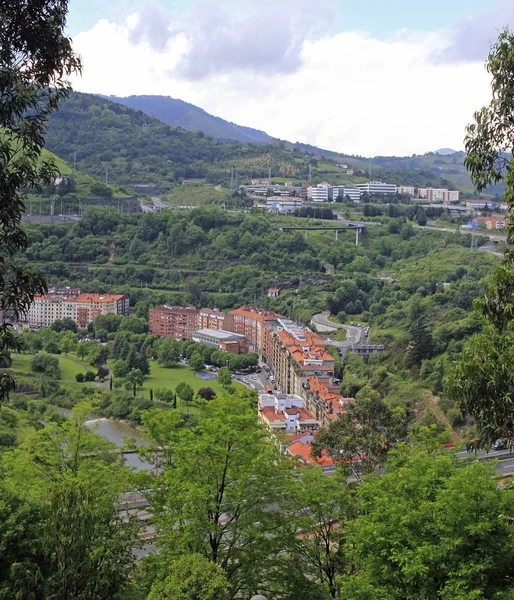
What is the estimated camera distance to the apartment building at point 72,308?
3794cm

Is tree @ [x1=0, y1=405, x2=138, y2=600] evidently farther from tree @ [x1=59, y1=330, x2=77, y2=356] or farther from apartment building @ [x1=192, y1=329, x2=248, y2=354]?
apartment building @ [x1=192, y1=329, x2=248, y2=354]

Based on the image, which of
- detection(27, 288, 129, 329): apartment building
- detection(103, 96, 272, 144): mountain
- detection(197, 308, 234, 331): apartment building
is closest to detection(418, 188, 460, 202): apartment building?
detection(197, 308, 234, 331): apartment building

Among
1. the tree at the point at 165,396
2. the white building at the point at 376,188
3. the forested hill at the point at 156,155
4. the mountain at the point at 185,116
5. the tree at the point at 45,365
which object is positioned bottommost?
the tree at the point at 165,396

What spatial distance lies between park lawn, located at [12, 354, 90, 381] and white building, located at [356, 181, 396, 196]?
42.6m

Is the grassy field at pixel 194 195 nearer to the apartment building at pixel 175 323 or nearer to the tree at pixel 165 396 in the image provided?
the apartment building at pixel 175 323

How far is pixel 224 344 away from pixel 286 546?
1031 inches

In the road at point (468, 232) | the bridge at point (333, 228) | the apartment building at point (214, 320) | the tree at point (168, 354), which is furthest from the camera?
the bridge at point (333, 228)

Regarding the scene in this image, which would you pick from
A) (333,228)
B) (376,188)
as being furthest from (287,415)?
(376,188)

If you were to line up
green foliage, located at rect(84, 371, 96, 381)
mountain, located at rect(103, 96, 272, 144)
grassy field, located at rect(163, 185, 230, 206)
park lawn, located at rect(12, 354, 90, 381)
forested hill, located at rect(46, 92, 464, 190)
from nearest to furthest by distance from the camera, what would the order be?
1. green foliage, located at rect(84, 371, 96, 381)
2. park lawn, located at rect(12, 354, 90, 381)
3. grassy field, located at rect(163, 185, 230, 206)
4. forested hill, located at rect(46, 92, 464, 190)
5. mountain, located at rect(103, 96, 272, 144)

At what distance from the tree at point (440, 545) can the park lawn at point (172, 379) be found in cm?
2080

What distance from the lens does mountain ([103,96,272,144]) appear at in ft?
547

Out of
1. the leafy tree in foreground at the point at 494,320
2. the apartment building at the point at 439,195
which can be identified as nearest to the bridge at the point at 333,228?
the apartment building at the point at 439,195

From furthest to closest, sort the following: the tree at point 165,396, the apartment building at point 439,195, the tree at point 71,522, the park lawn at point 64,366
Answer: the apartment building at point 439,195
the park lawn at point 64,366
the tree at point 165,396
the tree at point 71,522

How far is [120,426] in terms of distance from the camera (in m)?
23.3
